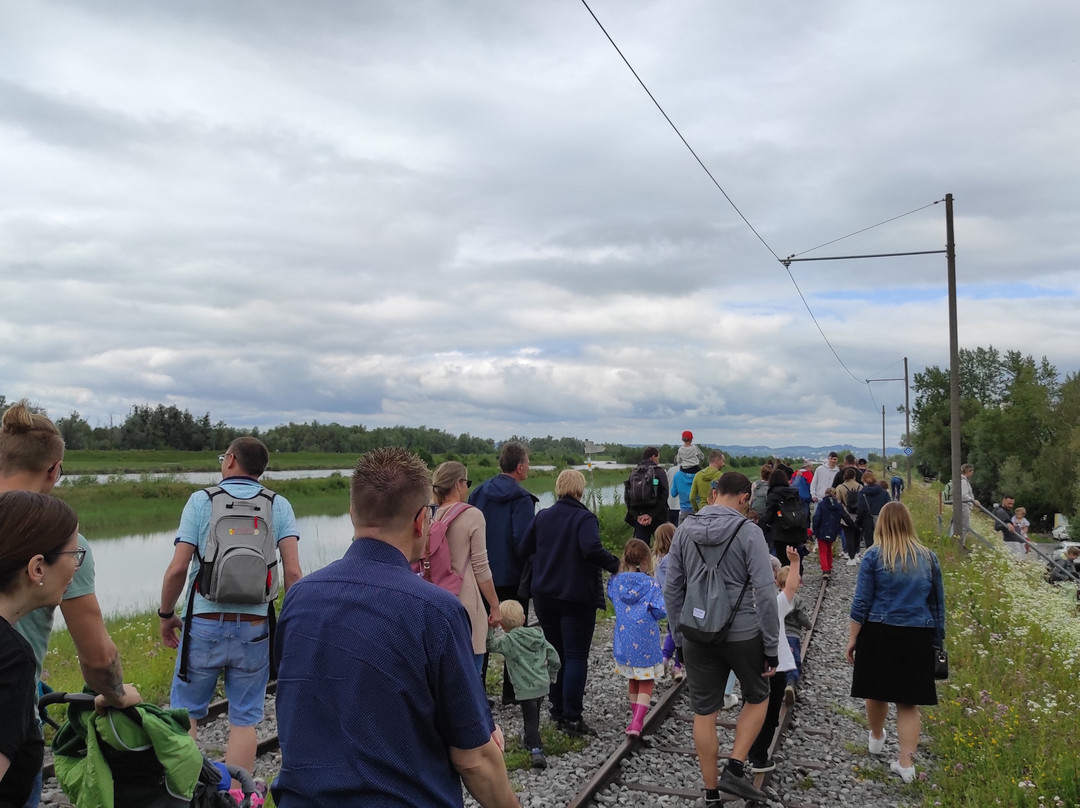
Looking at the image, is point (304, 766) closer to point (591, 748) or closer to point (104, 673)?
point (104, 673)

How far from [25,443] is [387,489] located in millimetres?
1833

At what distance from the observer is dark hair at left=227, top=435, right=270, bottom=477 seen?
196 inches

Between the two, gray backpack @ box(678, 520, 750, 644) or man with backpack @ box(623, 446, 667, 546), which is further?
man with backpack @ box(623, 446, 667, 546)

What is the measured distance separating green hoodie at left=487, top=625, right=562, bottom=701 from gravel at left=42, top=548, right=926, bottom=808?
582 millimetres

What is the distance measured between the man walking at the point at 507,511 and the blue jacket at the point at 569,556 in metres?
0.36

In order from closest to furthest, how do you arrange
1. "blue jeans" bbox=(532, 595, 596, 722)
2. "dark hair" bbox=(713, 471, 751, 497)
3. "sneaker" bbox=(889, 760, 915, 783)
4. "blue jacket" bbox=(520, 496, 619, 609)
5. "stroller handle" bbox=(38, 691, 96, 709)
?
"stroller handle" bbox=(38, 691, 96, 709) < "dark hair" bbox=(713, 471, 751, 497) < "sneaker" bbox=(889, 760, 915, 783) < "blue jacket" bbox=(520, 496, 619, 609) < "blue jeans" bbox=(532, 595, 596, 722)

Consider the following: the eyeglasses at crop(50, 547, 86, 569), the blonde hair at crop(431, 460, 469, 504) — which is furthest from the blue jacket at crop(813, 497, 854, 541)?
the eyeglasses at crop(50, 547, 86, 569)

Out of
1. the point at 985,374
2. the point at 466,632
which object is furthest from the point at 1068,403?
the point at 466,632

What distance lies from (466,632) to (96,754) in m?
1.35

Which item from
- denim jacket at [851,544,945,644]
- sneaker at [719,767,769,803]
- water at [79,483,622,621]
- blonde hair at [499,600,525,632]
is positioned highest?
denim jacket at [851,544,945,644]

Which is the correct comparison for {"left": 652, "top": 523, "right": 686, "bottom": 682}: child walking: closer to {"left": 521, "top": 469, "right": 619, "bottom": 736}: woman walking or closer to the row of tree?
{"left": 521, "top": 469, "right": 619, "bottom": 736}: woman walking

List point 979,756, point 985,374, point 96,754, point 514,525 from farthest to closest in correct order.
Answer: point 985,374
point 514,525
point 979,756
point 96,754

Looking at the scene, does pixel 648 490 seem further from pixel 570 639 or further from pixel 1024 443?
pixel 1024 443

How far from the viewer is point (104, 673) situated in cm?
279
